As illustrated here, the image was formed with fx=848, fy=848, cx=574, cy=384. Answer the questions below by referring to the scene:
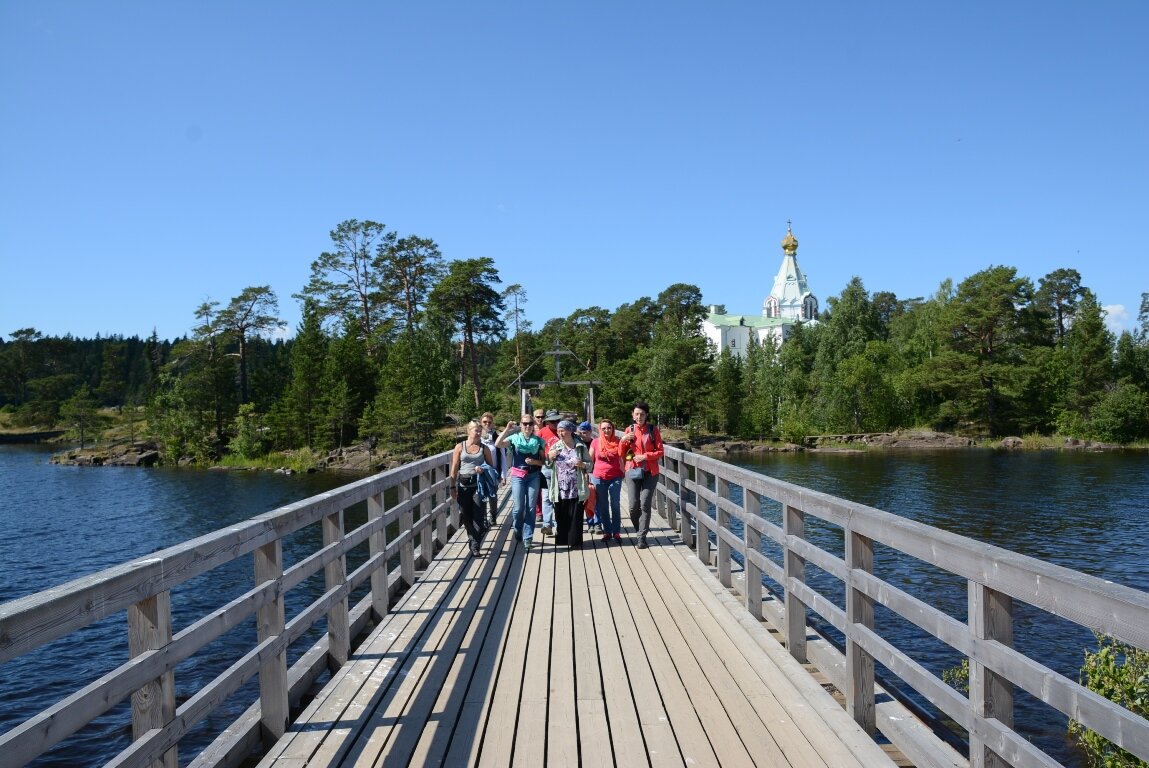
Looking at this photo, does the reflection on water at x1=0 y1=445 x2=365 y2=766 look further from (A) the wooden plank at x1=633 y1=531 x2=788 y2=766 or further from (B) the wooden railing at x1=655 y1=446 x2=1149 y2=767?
(B) the wooden railing at x1=655 y1=446 x2=1149 y2=767

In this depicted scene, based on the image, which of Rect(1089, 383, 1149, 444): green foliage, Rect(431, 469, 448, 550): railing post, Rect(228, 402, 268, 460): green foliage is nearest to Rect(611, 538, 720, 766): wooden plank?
Rect(431, 469, 448, 550): railing post

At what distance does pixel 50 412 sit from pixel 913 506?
345 ft

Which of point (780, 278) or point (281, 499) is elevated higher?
point (780, 278)

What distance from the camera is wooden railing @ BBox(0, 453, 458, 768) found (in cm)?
235

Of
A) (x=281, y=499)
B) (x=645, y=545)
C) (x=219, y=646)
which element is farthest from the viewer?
(x=281, y=499)

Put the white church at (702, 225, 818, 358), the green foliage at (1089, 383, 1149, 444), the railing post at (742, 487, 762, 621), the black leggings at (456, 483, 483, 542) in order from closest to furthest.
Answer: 1. the railing post at (742, 487, 762, 621)
2. the black leggings at (456, 483, 483, 542)
3. the green foliage at (1089, 383, 1149, 444)
4. the white church at (702, 225, 818, 358)

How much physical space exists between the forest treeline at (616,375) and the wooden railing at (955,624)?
156 ft

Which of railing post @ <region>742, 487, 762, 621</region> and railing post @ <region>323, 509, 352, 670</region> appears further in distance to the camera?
railing post @ <region>742, 487, 762, 621</region>

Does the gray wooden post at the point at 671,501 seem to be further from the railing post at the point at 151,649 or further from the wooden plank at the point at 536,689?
the railing post at the point at 151,649

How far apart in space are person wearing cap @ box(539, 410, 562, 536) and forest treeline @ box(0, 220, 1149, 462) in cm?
4126

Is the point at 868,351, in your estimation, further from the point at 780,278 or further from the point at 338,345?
the point at 780,278

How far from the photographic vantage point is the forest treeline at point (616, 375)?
5622cm

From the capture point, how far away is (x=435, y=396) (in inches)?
2105

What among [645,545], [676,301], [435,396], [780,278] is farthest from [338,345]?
[780,278]
